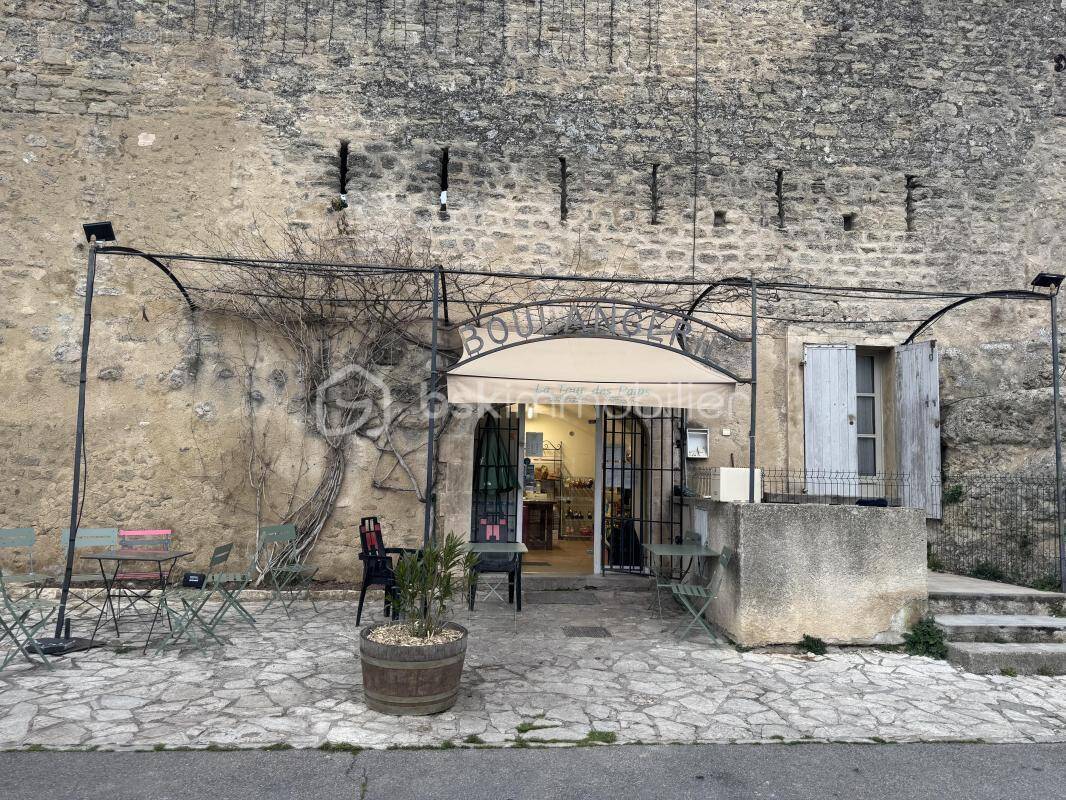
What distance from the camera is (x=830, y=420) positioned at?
315 inches

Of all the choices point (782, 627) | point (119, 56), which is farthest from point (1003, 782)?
point (119, 56)

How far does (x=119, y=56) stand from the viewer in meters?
7.71

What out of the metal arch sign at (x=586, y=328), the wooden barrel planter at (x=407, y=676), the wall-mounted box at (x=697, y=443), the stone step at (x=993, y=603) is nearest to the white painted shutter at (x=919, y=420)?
the stone step at (x=993, y=603)

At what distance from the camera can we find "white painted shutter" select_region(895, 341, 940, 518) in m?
7.63

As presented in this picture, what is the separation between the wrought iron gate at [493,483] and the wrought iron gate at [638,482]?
101cm

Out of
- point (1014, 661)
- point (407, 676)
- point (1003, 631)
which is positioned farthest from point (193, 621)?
point (1003, 631)

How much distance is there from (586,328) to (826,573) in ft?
8.97

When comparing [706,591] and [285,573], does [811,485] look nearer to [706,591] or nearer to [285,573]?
[706,591]

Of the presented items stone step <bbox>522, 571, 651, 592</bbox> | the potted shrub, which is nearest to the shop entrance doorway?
stone step <bbox>522, 571, 651, 592</bbox>

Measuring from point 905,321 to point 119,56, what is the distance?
901 centimetres

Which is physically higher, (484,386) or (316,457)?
(484,386)

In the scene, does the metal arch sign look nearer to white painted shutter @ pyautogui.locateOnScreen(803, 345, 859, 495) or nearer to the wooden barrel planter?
white painted shutter @ pyautogui.locateOnScreen(803, 345, 859, 495)

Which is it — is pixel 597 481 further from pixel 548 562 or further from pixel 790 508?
pixel 790 508

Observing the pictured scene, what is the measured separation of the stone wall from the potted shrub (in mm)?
2341
